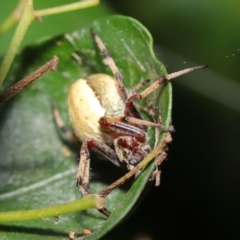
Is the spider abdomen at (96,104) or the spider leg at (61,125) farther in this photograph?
the spider leg at (61,125)

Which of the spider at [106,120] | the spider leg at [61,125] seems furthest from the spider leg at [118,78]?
the spider leg at [61,125]

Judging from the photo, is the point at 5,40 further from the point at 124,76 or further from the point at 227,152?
the point at 227,152

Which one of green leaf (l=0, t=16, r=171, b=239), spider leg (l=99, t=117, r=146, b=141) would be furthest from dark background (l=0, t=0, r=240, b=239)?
spider leg (l=99, t=117, r=146, b=141)

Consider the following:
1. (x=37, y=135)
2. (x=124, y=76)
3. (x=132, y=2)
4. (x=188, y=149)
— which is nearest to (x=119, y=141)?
(x=124, y=76)

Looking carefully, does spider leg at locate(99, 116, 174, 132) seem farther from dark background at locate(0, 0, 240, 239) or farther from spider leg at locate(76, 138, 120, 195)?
dark background at locate(0, 0, 240, 239)

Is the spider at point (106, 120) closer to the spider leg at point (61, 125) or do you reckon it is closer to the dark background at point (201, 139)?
the spider leg at point (61, 125)

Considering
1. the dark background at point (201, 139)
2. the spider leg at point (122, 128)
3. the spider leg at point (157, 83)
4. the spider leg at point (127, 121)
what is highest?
the spider leg at point (157, 83)
